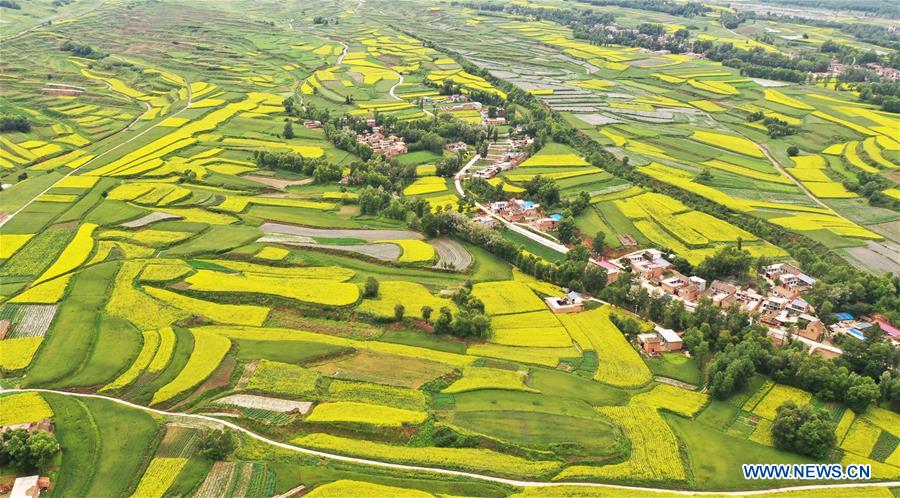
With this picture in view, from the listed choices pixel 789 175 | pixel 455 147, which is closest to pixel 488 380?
pixel 455 147

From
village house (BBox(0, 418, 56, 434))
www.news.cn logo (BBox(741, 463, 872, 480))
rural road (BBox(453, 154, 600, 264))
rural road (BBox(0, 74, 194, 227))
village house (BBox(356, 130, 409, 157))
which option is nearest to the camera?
www.news.cn logo (BBox(741, 463, 872, 480))

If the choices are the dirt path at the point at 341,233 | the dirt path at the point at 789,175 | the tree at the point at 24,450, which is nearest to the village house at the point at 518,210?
the dirt path at the point at 341,233

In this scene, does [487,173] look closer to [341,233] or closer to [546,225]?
[546,225]

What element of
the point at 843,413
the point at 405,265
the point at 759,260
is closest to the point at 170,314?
the point at 405,265

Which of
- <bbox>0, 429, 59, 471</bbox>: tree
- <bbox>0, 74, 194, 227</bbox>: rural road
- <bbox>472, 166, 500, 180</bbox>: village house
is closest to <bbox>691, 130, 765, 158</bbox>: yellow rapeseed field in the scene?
<bbox>472, 166, 500, 180</bbox>: village house

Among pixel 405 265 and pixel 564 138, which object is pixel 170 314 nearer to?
pixel 405 265

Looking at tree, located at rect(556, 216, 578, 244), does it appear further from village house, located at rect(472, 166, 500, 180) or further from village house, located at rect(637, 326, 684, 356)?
village house, located at rect(637, 326, 684, 356)

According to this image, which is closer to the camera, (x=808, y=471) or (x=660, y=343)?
(x=808, y=471)
